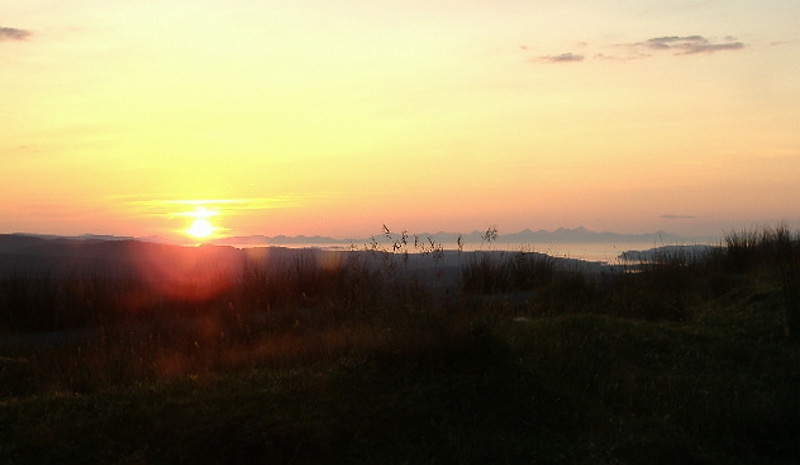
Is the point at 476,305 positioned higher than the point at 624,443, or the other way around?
the point at 476,305

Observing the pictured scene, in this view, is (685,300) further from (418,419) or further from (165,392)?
(165,392)

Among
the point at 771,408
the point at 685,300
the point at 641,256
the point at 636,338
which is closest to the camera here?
the point at 771,408

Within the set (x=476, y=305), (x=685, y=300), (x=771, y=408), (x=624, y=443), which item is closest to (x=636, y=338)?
(x=476, y=305)

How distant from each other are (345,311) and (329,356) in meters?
3.44

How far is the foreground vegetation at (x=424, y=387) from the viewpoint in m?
5.08

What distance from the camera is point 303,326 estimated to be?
36.3ft

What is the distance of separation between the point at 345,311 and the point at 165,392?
17.5ft

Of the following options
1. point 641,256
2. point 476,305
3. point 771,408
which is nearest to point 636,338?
point 476,305

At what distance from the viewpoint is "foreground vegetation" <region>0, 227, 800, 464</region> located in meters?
5.08

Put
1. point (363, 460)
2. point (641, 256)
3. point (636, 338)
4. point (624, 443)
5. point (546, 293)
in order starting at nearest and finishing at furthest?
1. point (363, 460)
2. point (624, 443)
3. point (636, 338)
4. point (546, 293)
5. point (641, 256)

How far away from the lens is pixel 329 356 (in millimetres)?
7895

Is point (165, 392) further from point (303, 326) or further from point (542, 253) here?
point (542, 253)

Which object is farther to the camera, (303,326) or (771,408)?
(303,326)

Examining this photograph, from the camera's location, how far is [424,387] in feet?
20.1
